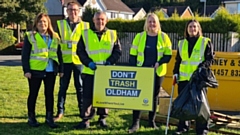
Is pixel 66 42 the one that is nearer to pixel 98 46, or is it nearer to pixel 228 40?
pixel 98 46

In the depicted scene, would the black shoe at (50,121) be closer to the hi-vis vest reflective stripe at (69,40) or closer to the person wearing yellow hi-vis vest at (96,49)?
the person wearing yellow hi-vis vest at (96,49)

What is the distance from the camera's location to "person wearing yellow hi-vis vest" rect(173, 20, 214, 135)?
576cm

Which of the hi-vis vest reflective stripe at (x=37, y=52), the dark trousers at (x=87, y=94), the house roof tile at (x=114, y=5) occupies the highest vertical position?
the house roof tile at (x=114, y=5)

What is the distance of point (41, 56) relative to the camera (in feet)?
20.0

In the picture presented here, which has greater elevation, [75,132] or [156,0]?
[156,0]

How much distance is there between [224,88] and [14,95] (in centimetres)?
507

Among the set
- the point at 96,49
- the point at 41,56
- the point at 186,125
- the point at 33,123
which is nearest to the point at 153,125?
the point at 186,125

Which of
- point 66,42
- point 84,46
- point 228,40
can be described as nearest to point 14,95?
point 66,42

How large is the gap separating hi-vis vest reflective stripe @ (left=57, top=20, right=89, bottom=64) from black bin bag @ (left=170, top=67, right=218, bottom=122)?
2.09 m

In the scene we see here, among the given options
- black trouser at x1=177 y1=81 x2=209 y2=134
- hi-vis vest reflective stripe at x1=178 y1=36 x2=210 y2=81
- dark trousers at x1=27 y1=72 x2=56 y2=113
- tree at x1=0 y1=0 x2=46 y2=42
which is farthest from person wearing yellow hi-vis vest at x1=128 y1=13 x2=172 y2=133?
tree at x1=0 y1=0 x2=46 y2=42

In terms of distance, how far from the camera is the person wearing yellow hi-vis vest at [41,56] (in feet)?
19.8

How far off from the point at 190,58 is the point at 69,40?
2214mm

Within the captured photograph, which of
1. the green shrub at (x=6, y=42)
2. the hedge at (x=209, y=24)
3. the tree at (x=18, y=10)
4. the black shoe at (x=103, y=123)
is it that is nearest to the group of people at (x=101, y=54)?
the black shoe at (x=103, y=123)

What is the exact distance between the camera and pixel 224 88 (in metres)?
A: 8.22
